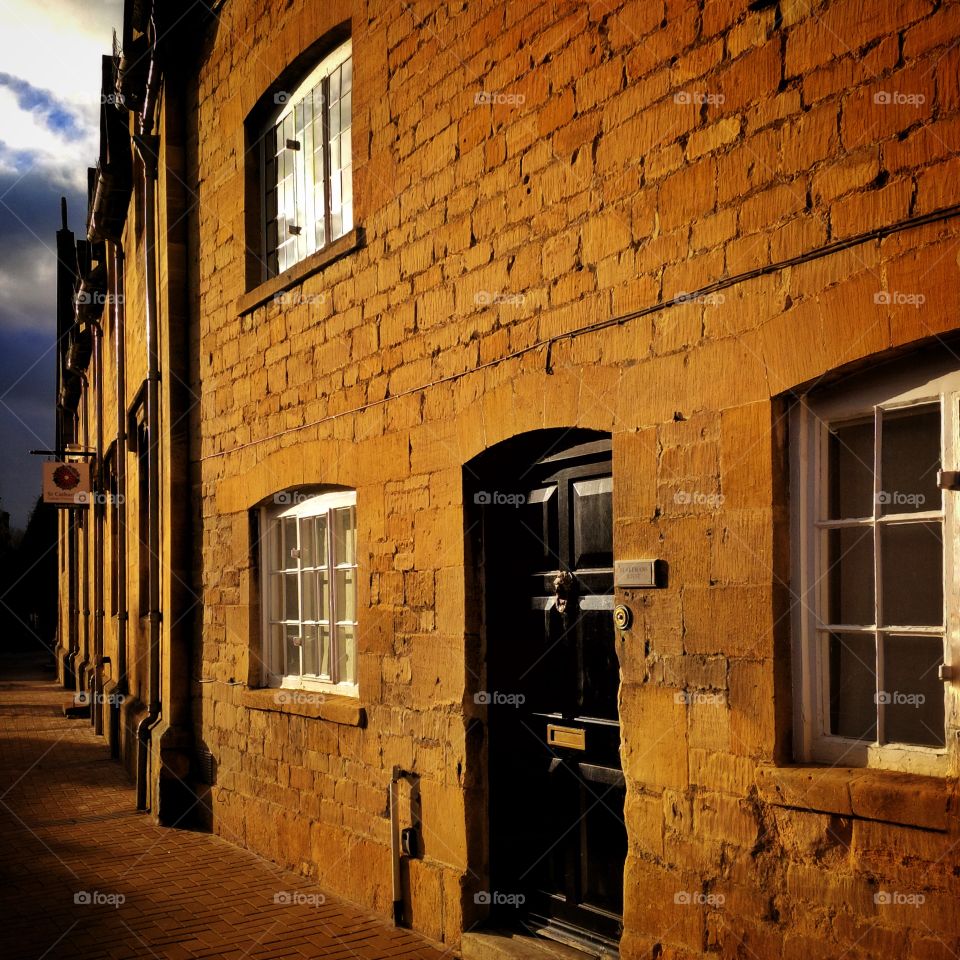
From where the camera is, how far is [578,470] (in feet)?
17.8

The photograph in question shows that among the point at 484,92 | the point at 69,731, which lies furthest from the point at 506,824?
the point at 69,731

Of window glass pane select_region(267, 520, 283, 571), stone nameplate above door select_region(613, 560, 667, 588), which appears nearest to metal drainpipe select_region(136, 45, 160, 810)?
window glass pane select_region(267, 520, 283, 571)

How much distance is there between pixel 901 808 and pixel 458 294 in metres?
3.46

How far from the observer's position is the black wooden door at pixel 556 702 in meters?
5.20

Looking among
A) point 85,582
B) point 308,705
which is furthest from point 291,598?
point 85,582

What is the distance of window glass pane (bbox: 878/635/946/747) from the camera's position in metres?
3.71

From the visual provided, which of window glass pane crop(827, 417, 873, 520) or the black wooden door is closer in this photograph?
window glass pane crop(827, 417, 873, 520)

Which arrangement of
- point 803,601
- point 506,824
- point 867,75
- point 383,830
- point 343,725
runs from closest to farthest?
point 867,75, point 803,601, point 506,824, point 383,830, point 343,725

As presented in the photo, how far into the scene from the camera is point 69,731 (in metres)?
16.0

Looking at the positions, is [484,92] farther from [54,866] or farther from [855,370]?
[54,866]

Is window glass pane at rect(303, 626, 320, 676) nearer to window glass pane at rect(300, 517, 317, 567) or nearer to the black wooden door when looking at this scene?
window glass pane at rect(300, 517, 317, 567)

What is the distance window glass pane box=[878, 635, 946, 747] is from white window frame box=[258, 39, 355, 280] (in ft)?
14.9

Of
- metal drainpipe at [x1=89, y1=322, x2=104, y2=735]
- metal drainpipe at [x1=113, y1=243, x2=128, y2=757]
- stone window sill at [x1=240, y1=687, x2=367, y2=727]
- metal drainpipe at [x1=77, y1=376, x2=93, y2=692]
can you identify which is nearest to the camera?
stone window sill at [x1=240, y1=687, x2=367, y2=727]

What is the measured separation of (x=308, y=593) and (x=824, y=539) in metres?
4.45
